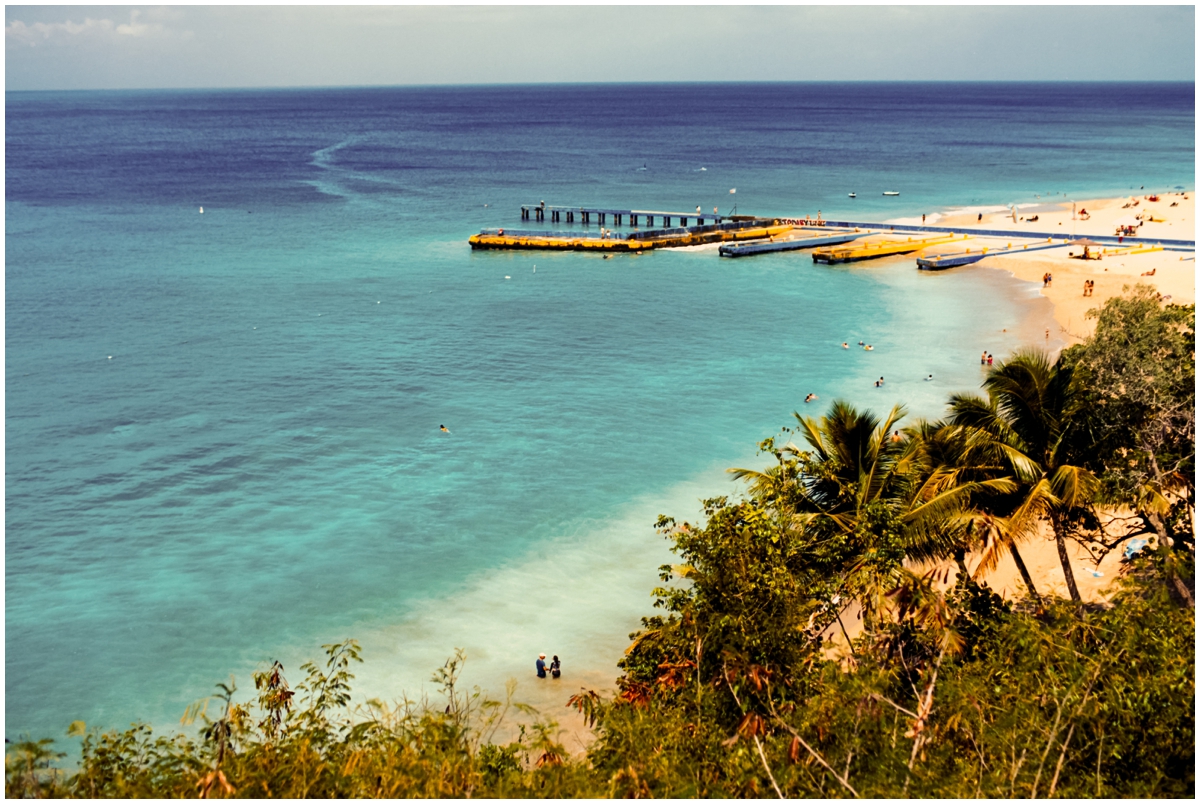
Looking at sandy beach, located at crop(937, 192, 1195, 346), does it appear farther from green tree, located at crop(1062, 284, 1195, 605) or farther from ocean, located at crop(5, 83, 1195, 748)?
green tree, located at crop(1062, 284, 1195, 605)

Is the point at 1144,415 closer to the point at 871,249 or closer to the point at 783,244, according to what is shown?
the point at 871,249

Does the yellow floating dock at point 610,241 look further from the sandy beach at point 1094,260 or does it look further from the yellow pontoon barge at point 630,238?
the sandy beach at point 1094,260

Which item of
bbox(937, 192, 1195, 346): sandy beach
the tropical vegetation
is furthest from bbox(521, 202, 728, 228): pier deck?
the tropical vegetation

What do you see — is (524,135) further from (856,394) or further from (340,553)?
(340,553)

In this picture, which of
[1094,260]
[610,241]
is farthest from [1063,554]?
[610,241]

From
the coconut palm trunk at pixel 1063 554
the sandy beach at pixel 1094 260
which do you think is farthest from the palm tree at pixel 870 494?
the sandy beach at pixel 1094 260

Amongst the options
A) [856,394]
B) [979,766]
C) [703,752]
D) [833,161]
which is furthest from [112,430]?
[833,161]
